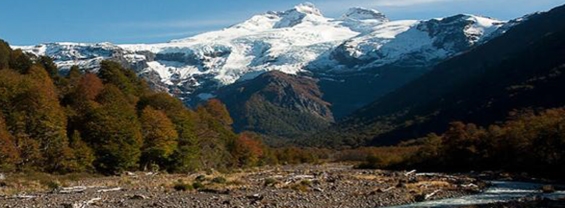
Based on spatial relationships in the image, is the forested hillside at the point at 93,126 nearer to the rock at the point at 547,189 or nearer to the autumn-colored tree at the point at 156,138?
the autumn-colored tree at the point at 156,138

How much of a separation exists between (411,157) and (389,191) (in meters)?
50.6

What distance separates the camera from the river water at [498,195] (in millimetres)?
47656

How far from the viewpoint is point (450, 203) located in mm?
47594

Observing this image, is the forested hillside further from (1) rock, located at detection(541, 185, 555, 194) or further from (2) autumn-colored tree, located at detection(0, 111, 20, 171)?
(1) rock, located at detection(541, 185, 555, 194)

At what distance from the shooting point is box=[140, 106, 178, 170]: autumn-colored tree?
85938 millimetres

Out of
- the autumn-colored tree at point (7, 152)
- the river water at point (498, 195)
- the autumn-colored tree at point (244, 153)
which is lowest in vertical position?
the autumn-colored tree at point (244, 153)

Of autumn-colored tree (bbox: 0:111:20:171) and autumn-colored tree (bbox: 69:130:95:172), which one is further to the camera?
autumn-colored tree (bbox: 69:130:95:172)

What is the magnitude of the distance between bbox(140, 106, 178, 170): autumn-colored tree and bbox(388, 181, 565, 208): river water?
43930 mm

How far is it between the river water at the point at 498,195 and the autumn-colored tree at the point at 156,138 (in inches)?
1730

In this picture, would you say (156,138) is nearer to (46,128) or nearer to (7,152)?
(46,128)

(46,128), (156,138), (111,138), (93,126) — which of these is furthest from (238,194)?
(156,138)

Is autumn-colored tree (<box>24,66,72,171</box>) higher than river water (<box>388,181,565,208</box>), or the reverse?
autumn-colored tree (<box>24,66,72,171</box>)

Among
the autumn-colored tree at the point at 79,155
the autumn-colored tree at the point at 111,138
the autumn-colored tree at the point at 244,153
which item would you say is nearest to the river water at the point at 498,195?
the autumn-colored tree at the point at 79,155

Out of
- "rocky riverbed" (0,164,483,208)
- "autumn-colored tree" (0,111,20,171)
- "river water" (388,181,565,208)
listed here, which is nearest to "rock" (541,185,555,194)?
"river water" (388,181,565,208)
